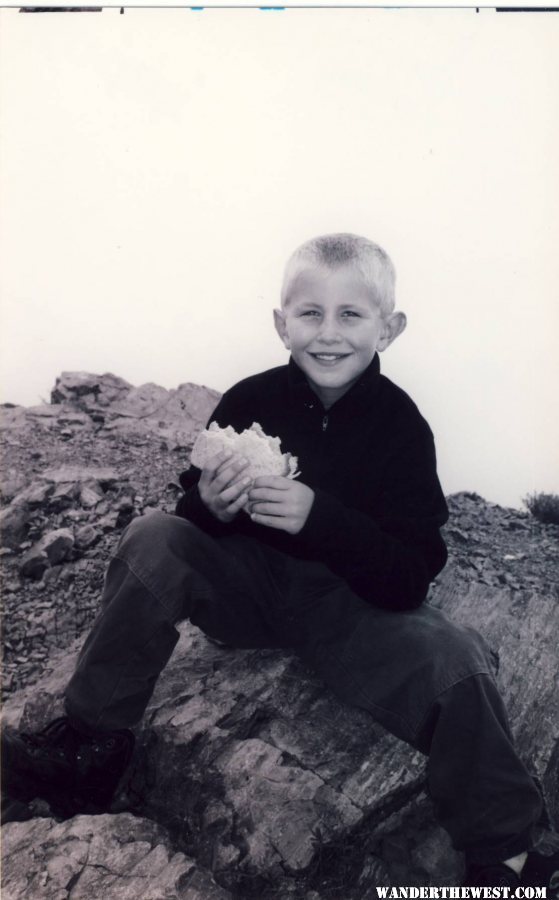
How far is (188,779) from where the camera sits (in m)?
1.96

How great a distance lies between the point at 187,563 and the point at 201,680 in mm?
537

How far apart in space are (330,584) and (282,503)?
39 centimetres

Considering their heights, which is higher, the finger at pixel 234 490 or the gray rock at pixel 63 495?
the finger at pixel 234 490

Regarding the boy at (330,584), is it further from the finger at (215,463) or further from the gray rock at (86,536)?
the gray rock at (86,536)

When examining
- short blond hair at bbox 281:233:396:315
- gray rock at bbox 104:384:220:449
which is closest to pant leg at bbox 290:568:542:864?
short blond hair at bbox 281:233:396:315

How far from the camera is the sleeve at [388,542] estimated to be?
196 cm

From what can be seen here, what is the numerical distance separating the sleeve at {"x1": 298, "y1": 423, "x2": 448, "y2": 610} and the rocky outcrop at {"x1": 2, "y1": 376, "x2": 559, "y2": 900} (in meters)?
0.51

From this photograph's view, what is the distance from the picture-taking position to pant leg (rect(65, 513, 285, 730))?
1879 mm

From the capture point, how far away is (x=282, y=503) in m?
1.97

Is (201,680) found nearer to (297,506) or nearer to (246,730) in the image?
(246,730)

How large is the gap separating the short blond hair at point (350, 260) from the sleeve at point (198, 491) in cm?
41

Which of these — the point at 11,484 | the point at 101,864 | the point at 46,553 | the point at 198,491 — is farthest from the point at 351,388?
the point at 11,484

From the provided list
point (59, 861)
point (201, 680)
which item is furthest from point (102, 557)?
point (59, 861)

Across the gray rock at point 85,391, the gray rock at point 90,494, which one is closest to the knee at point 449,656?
the gray rock at point 90,494
